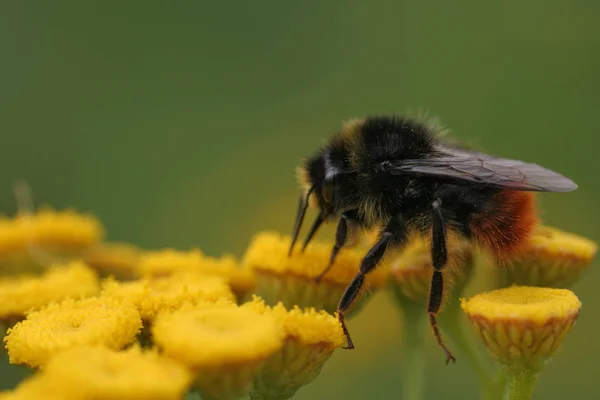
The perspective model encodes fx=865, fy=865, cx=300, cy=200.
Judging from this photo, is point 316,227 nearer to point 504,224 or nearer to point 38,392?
point 504,224

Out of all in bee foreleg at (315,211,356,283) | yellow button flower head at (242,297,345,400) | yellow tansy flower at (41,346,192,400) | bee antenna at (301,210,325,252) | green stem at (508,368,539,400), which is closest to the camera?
Result: yellow tansy flower at (41,346,192,400)

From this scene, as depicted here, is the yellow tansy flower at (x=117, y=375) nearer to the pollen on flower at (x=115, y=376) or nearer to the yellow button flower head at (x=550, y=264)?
the pollen on flower at (x=115, y=376)

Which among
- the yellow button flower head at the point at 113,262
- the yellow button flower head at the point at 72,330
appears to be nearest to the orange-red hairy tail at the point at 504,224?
the yellow button flower head at the point at 72,330

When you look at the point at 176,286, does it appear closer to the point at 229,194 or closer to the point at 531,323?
the point at 531,323

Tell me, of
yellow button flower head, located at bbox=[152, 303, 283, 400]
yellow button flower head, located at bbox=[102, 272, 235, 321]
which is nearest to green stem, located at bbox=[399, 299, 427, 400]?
yellow button flower head, located at bbox=[102, 272, 235, 321]

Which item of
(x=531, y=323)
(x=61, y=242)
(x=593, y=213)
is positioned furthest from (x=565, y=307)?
(x=593, y=213)

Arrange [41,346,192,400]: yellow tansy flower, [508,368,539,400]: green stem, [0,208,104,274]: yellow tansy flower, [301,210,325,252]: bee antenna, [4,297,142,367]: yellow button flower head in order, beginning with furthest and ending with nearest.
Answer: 1. [0,208,104,274]: yellow tansy flower
2. [301,210,325,252]: bee antenna
3. [508,368,539,400]: green stem
4. [4,297,142,367]: yellow button flower head
5. [41,346,192,400]: yellow tansy flower

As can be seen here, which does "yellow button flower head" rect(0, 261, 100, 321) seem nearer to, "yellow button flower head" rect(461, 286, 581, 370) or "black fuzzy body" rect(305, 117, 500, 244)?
"black fuzzy body" rect(305, 117, 500, 244)
